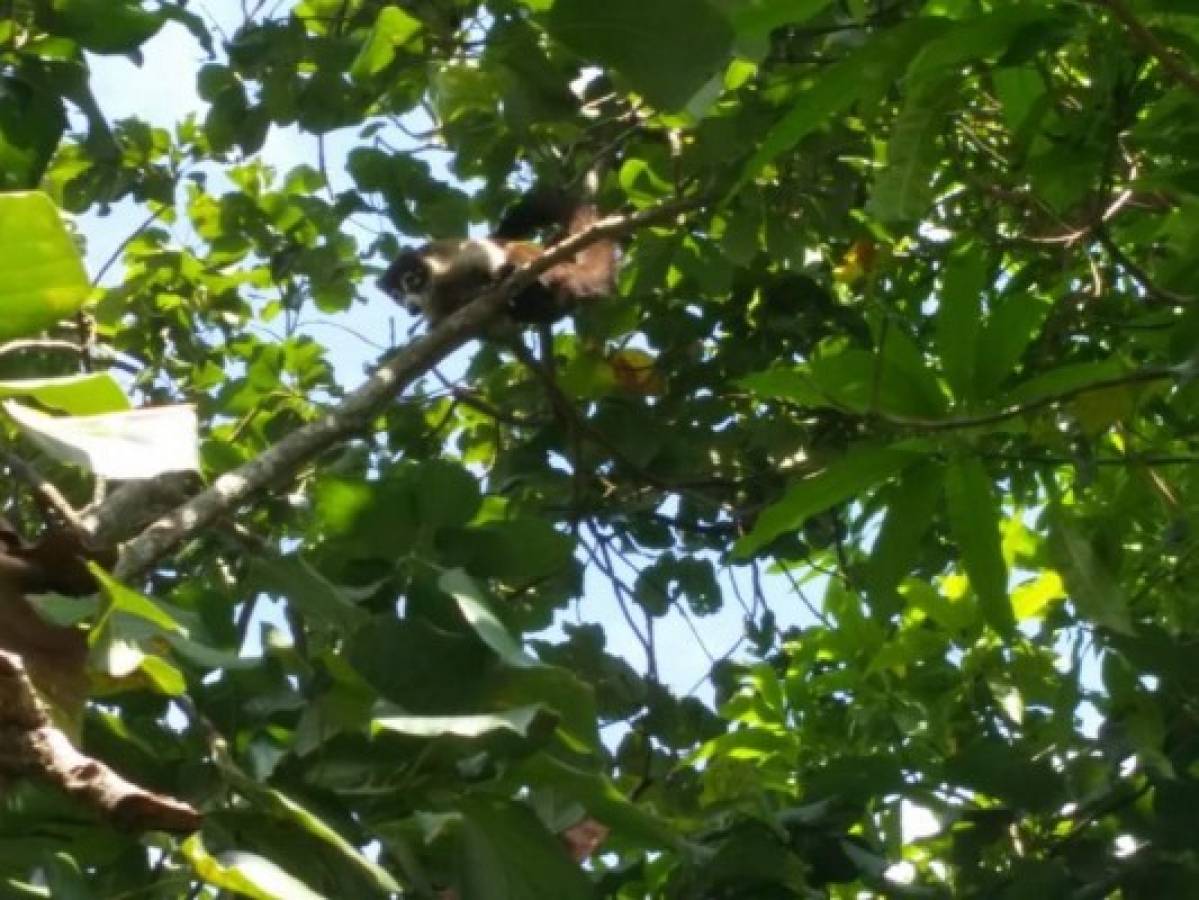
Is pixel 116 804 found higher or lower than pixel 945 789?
lower

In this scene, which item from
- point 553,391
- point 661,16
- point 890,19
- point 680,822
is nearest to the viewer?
point 661,16

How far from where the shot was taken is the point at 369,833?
1171 mm

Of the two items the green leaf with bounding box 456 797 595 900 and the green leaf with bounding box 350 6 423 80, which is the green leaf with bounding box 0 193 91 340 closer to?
the green leaf with bounding box 456 797 595 900

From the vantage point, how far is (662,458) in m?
2.47

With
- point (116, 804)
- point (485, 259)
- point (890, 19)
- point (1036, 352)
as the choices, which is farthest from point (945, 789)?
point (485, 259)

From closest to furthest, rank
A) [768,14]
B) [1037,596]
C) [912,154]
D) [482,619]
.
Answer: [482,619]
[768,14]
[912,154]
[1037,596]

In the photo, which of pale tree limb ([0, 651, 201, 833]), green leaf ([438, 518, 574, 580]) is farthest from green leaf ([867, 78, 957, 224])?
pale tree limb ([0, 651, 201, 833])

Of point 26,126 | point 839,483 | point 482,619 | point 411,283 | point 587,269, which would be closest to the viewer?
point 482,619

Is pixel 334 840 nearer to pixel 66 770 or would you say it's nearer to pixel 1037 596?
pixel 66 770

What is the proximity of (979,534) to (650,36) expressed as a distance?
48 cm

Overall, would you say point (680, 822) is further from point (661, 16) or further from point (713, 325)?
point (713, 325)

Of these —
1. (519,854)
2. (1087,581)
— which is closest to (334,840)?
(519,854)

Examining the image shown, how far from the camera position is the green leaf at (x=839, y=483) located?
4.45 feet

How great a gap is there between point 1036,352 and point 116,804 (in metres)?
1.60
